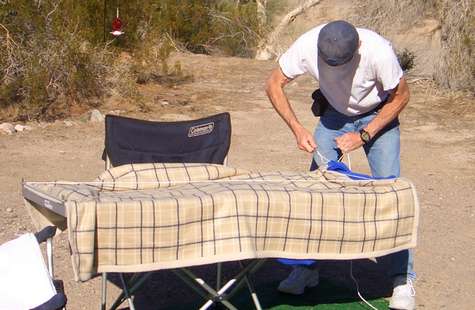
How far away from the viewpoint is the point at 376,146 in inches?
184

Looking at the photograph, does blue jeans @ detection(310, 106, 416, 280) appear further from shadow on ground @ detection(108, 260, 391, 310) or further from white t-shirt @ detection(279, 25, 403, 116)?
shadow on ground @ detection(108, 260, 391, 310)

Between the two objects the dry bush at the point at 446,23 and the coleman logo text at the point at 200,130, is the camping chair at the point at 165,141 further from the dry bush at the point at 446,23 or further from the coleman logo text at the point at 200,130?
the dry bush at the point at 446,23

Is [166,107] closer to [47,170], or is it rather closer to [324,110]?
[47,170]

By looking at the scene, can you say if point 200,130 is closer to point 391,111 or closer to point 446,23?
point 391,111

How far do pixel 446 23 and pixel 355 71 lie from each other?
24.3 ft

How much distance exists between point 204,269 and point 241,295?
440mm

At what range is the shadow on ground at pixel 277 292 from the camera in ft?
15.8

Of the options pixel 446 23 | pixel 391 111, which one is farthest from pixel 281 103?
pixel 446 23

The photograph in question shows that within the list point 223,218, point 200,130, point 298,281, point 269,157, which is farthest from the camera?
point 269,157

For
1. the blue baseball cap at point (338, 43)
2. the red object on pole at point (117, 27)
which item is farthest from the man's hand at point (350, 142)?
the red object on pole at point (117, 27)

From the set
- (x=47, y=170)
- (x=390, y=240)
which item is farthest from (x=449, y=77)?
(x=390, y=240)

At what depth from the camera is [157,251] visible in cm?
366

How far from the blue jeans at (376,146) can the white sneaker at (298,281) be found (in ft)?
1.50

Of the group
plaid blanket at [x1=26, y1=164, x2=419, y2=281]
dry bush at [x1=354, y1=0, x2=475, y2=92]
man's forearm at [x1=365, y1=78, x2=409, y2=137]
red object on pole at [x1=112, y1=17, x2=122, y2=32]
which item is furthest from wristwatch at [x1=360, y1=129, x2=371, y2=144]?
red object on pole at [x1=112, y1=17, x2=122, y2=32]
